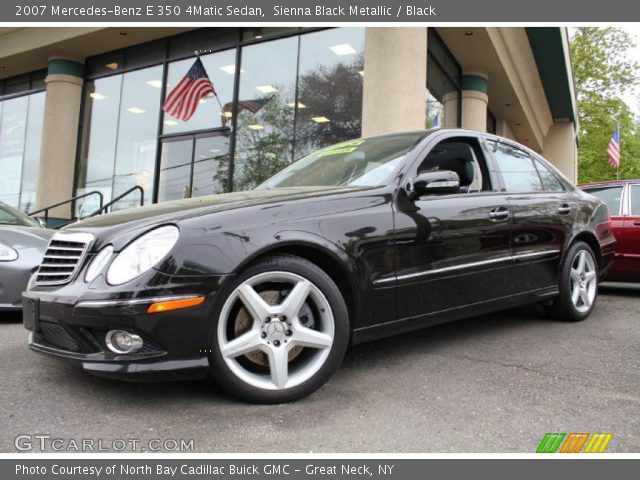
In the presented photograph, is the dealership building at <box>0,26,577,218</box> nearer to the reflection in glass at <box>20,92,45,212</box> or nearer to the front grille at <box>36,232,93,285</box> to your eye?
the reflection in glass at <box>20,92,45,212</box>

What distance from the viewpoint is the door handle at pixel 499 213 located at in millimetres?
3572

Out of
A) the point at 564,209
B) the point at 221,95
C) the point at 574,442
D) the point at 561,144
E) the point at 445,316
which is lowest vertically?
the point at 574,442

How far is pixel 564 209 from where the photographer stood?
171 inches

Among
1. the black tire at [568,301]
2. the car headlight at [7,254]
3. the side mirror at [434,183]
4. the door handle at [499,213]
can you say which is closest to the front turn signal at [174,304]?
the side mirror at [434,183]

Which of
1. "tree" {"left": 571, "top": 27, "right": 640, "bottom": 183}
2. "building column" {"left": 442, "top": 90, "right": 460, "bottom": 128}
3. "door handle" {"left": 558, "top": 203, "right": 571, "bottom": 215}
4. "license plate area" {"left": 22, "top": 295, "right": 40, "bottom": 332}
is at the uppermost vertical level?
"tree" {"left": 571, "top": 27, "right": 640, "bottom": 183}

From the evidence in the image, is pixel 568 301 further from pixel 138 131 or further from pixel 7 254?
pixel 138 131

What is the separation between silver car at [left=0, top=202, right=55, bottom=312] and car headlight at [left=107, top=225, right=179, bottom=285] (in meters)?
2.24

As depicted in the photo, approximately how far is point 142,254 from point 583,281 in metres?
3.69

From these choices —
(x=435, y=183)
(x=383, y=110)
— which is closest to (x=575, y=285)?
(x=435, y=183)

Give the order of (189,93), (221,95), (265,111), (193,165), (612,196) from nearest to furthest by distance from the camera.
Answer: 1. (612,196)
2. (265,111)
3. (189,93)
4. (221,95)
5. (193,165)

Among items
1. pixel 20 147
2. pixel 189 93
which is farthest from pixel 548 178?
pixel 20 147

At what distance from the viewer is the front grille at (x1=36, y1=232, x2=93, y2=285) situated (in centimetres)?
250

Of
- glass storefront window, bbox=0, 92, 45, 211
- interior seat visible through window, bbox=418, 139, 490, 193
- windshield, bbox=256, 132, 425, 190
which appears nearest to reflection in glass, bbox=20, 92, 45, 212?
glass storefront window, bbox=0, 92, 45, 211

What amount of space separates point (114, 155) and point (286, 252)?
1283 cm
